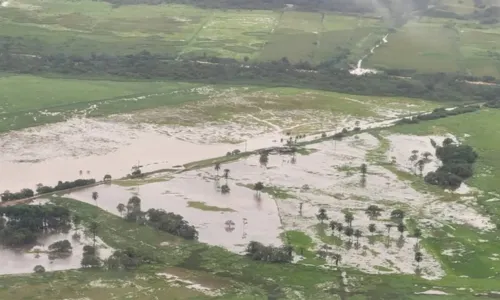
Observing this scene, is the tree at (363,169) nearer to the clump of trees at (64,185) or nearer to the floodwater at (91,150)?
→ the floodwater at (91,150)

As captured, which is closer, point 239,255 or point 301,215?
point 239,255

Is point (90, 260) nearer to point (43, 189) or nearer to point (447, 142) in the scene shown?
point (43, 189)

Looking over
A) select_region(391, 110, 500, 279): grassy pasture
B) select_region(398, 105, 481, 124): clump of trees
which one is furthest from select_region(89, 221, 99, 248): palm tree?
select_region(398, 105, 481, 124): clump of trees

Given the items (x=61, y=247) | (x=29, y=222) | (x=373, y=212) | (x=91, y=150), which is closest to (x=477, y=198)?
(x=373, y=212)

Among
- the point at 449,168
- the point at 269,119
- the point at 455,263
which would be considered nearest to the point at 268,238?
the point at 455,263

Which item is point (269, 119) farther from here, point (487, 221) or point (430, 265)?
point (430, 265)

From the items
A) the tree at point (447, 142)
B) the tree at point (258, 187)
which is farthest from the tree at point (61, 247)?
the tree at point (447, 142)
